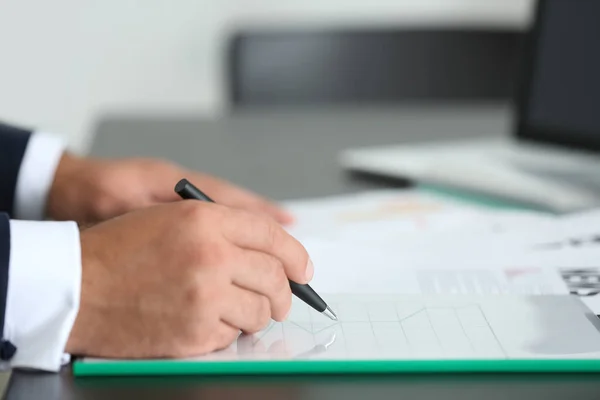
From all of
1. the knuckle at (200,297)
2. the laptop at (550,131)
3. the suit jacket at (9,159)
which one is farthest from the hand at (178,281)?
the laptop at (550,131)

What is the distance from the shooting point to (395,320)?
684mm

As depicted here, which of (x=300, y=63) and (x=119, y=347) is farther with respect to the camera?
(x=300, y=63)

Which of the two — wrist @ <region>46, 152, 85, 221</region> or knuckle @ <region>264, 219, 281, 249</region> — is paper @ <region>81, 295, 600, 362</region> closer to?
knuckle @ <region>264, 219, 281, 249</region>

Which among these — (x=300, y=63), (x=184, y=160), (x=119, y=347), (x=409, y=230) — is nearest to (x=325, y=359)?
(x=119, y=347)

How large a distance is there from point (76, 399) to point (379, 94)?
1511 mm

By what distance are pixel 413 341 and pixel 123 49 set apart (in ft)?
7.43

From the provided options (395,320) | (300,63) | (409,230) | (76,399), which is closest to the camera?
(76,399)

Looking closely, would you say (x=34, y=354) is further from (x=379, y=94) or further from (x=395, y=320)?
(x=379, y=94)

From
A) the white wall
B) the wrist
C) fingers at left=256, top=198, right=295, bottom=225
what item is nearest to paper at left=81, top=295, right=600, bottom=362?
fingers at left=256, top=198, right=295, bottom=225

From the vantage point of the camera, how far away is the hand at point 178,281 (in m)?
0.61

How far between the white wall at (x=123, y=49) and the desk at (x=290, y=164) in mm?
1173

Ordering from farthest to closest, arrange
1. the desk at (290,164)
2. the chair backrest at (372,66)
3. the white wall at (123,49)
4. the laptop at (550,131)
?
1. the white wall at (123,49)
2. the chair backrest at (372,66)
3. the laptop at (550,131)
4. the desk at (290,164)

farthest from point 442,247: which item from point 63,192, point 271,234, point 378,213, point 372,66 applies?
point 372,66

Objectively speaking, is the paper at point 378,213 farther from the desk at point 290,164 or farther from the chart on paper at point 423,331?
the chart on paper at point 423,331
